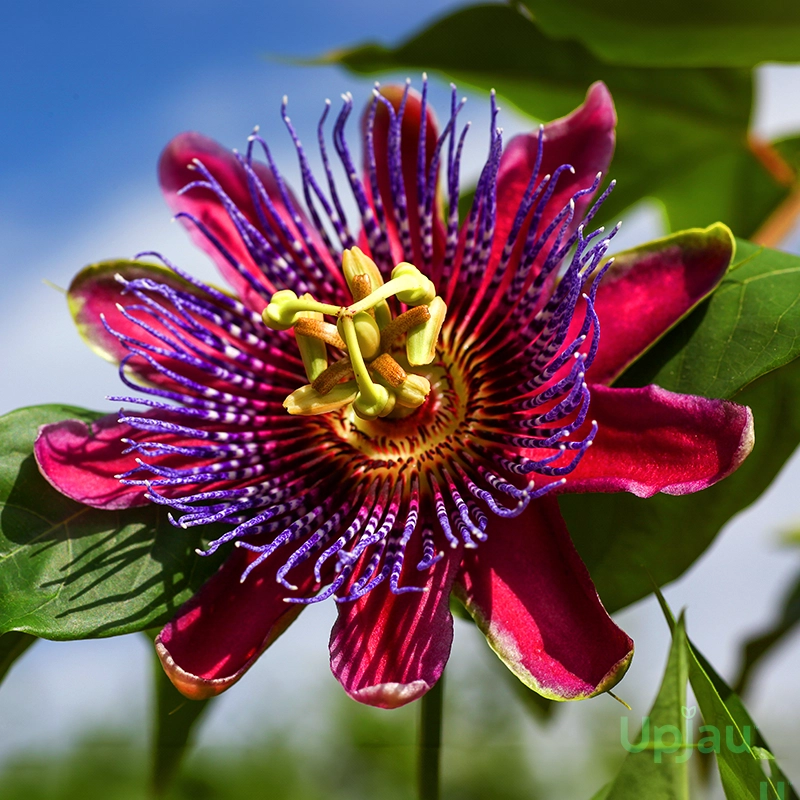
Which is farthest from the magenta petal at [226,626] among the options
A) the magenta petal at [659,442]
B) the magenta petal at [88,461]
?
the magenta petal at [659,442]

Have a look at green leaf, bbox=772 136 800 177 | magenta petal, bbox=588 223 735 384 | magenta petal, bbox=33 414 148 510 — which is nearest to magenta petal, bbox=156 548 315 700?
magenta petal, bbox=33 414 148 510

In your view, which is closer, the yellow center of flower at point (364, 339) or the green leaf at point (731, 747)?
the green leaf at point (731, 747)

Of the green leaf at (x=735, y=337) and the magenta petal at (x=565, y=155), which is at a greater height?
the magenta petal at (x=565, y=155)

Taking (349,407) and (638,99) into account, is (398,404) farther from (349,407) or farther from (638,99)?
(638,99)

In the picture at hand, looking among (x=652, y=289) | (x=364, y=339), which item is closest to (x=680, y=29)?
(x=652, y=289)

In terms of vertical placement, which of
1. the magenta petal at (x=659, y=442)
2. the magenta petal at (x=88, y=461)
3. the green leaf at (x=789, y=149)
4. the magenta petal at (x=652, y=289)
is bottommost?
the green leaf at (x=789, y=149)

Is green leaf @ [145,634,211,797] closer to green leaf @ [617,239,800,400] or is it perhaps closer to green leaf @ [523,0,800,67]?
green leaf @ [617,239,800,400]

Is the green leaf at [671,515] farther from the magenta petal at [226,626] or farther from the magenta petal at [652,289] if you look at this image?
the magenta petal at [226,626]
